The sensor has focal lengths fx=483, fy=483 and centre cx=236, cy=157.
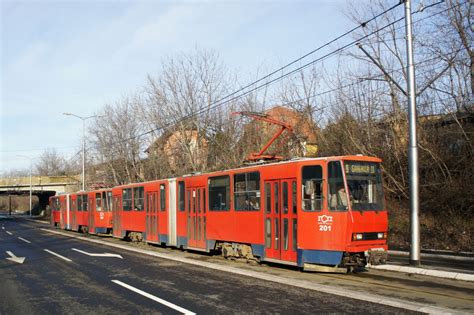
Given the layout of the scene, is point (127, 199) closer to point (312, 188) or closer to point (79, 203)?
point (79, 203)

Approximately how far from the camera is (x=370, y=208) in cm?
1230

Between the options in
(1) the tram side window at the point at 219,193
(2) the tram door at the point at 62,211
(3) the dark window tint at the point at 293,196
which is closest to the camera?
(3) the dark window tint at the point at 293,196

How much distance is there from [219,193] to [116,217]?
1287 centimetres

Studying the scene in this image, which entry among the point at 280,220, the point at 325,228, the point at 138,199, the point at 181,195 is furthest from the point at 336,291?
the point at 138,199

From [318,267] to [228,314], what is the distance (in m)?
4.94

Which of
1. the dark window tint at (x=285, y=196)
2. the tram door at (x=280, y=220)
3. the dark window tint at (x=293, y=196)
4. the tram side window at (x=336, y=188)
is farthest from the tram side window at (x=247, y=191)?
the tram side window at (x=336, y=188)

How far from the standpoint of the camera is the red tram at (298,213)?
1193 cm

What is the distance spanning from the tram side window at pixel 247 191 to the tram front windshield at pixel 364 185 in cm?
307

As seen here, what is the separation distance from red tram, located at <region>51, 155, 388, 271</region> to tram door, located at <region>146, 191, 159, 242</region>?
4.22m

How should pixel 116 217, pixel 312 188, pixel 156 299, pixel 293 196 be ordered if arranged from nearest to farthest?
pixel 156 299 < pixel 312 188 < pixel 293 196 < pixel 116 217

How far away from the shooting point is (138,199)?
78.8 ft

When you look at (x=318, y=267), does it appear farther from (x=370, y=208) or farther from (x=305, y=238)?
(x=370, y=208)

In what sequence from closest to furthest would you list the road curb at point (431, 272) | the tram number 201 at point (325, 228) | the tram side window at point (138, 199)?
the road curb at point (431, 272) < the tram number 201 at point (325, 228) < the tram side window at point (138, 199)

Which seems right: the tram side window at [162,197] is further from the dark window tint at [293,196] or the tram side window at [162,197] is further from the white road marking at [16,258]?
the dark window tint at [293,196]
